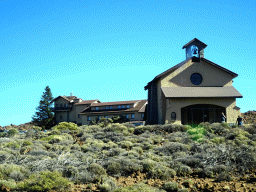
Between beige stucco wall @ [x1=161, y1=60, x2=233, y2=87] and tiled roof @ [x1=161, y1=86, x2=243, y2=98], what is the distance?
0.68 metres

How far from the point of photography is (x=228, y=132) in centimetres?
1598

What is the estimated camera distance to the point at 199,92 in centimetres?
2320

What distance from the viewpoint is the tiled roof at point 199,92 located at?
22.6 metres

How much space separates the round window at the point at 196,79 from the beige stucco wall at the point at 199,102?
2191 millimetres

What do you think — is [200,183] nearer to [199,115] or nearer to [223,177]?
[223,177]

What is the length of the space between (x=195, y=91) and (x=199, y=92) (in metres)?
0.36

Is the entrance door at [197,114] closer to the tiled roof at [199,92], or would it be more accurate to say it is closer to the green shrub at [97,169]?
the tiled roof at [199,92]

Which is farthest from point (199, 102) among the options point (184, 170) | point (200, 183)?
point (200, 183)

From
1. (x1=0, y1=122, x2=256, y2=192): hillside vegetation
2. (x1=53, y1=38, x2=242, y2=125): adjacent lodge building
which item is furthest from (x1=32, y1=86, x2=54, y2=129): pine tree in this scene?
(x1=0, y1=122, x2=256, y2=192): hillside vegetation

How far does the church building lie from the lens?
2277 centimetres

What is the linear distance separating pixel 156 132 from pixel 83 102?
36.4m

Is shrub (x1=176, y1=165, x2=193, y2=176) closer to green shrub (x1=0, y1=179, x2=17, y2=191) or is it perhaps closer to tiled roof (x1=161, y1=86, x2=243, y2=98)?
green shrub (x1=0, y1=179, x2=17, y2=191)

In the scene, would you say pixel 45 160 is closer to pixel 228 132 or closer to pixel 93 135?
pixel 93 135

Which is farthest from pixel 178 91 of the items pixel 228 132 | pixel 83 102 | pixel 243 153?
pixel 83 102
